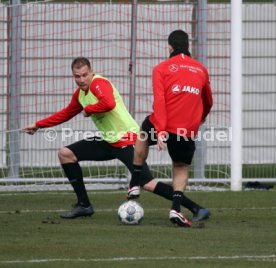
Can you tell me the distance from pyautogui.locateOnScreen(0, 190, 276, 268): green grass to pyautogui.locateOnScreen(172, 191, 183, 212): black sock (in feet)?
0.66

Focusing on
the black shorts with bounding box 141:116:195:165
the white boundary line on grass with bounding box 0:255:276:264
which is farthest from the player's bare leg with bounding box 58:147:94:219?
the white boundary line on grass with bounding box 0:255:276:264

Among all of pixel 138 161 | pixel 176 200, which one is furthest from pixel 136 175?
pixel 176 200

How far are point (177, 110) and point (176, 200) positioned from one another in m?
0.91

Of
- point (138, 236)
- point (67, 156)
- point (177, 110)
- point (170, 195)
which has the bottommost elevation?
point (138, 236)

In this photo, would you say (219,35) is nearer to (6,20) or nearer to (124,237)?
(6,20)

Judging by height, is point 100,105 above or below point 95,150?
above

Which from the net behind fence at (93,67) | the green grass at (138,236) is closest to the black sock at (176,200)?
the green grass at (138,236)

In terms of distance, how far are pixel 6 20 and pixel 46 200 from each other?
352cm

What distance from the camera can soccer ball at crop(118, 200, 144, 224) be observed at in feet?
38.0

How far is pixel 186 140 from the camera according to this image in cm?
1155

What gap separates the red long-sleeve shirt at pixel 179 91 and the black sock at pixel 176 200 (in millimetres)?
606

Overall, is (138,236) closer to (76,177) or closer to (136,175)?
(136,175)

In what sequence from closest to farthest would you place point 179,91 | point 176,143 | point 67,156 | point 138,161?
point 179,91, point 176,143, point 138,161, point 67,156

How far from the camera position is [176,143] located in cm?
1155
